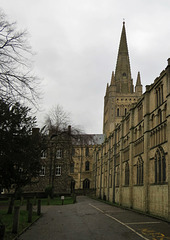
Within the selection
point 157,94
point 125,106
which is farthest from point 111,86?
point 157,94

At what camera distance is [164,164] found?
19062mm

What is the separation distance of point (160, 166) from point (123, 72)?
78981 mm

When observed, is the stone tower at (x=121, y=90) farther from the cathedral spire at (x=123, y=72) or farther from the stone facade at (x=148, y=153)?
the stone facade at (x=148, y=153)

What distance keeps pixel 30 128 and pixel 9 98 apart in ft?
33.0

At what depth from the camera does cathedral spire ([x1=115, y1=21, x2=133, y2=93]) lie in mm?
95688

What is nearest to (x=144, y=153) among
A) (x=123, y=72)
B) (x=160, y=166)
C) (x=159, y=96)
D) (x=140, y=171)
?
(x=140, y=171)

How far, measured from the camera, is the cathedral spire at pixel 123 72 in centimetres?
9569

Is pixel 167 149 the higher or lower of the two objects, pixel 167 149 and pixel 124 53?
the lower

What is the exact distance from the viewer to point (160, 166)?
19.8 meters

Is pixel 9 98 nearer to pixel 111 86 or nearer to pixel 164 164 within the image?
pixel 164 164

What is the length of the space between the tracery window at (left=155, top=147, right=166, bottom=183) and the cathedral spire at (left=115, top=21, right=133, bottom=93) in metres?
76.4

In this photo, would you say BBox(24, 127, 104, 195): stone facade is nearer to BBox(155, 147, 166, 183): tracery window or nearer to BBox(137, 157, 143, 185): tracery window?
BBox(137, 157, 143, 185): tracery window

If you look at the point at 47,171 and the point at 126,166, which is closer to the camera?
the point at 126,166

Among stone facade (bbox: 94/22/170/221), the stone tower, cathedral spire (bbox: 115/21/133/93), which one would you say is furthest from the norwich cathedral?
cathedral spire (bbox: 115/21/133/93)
